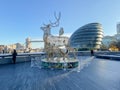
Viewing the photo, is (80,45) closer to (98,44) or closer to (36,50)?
(98,44)

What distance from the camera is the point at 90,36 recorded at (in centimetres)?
6084

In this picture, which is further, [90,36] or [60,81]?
[90,36]

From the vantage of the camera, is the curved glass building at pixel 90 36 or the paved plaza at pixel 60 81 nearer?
the paved plaza at pixel 60 81

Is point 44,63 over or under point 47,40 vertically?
under

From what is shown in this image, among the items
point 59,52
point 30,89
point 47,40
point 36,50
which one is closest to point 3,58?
point 47,40

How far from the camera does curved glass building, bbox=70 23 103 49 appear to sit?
60753mm

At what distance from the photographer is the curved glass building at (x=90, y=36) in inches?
2392

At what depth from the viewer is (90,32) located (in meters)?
61.3

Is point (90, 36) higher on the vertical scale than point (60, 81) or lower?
higher

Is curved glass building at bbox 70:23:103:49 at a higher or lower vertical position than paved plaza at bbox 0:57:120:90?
higher

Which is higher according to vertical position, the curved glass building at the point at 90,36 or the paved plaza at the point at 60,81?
the curved glass building at the point at 90,36

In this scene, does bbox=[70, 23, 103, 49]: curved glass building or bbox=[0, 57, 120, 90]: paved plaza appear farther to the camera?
bbox=[70, 23, 103, 49]: curved glass building

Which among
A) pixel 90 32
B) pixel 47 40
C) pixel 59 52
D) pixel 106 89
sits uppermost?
pixel 90 32

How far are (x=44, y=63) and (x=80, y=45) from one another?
50.1m
